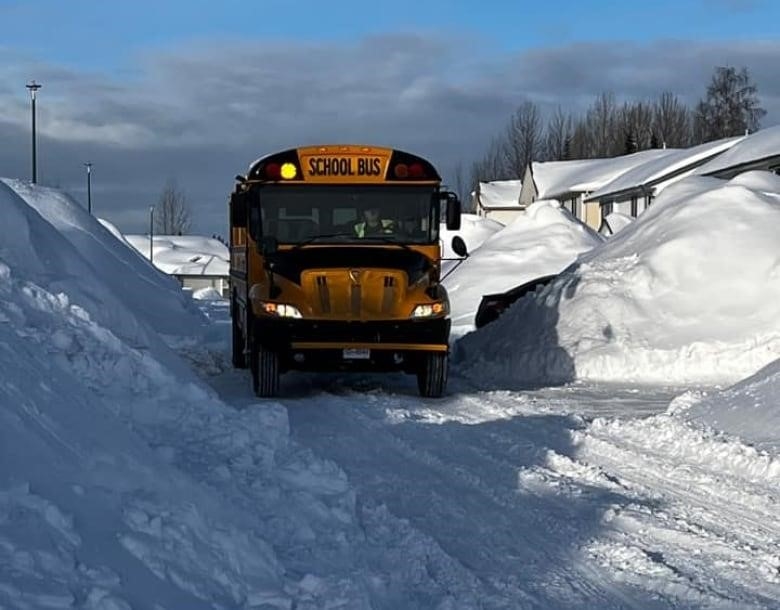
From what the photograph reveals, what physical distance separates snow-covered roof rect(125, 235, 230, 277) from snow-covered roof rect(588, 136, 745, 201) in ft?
84.4

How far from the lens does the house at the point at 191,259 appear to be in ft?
248

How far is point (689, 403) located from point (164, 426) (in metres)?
5.52

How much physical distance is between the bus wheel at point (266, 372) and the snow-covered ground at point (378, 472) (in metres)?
0.35

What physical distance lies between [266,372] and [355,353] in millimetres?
1065

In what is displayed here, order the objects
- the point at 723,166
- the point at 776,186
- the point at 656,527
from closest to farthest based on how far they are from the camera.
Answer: the point at 656,527
the point at 776,186
the point at 723,166

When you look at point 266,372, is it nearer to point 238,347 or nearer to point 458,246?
point 458,246

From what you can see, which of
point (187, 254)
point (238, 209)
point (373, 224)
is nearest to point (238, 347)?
point (238, 209)

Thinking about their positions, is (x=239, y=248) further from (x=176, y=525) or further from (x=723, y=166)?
(x=723, y=166)

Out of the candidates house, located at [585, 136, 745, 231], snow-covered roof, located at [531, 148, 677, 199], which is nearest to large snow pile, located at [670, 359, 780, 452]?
house, located at [585, 136, 745, 231]

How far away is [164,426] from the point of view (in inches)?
319

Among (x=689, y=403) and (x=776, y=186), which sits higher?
(x=776, y=186)

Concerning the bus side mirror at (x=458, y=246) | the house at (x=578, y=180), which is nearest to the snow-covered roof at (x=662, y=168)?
the house at (x=578, y=180)

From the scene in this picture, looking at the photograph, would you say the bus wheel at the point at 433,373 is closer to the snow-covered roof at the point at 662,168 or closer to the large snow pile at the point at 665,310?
the large snow pile at the point at 665,310

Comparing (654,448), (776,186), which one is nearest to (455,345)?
(776,186)
